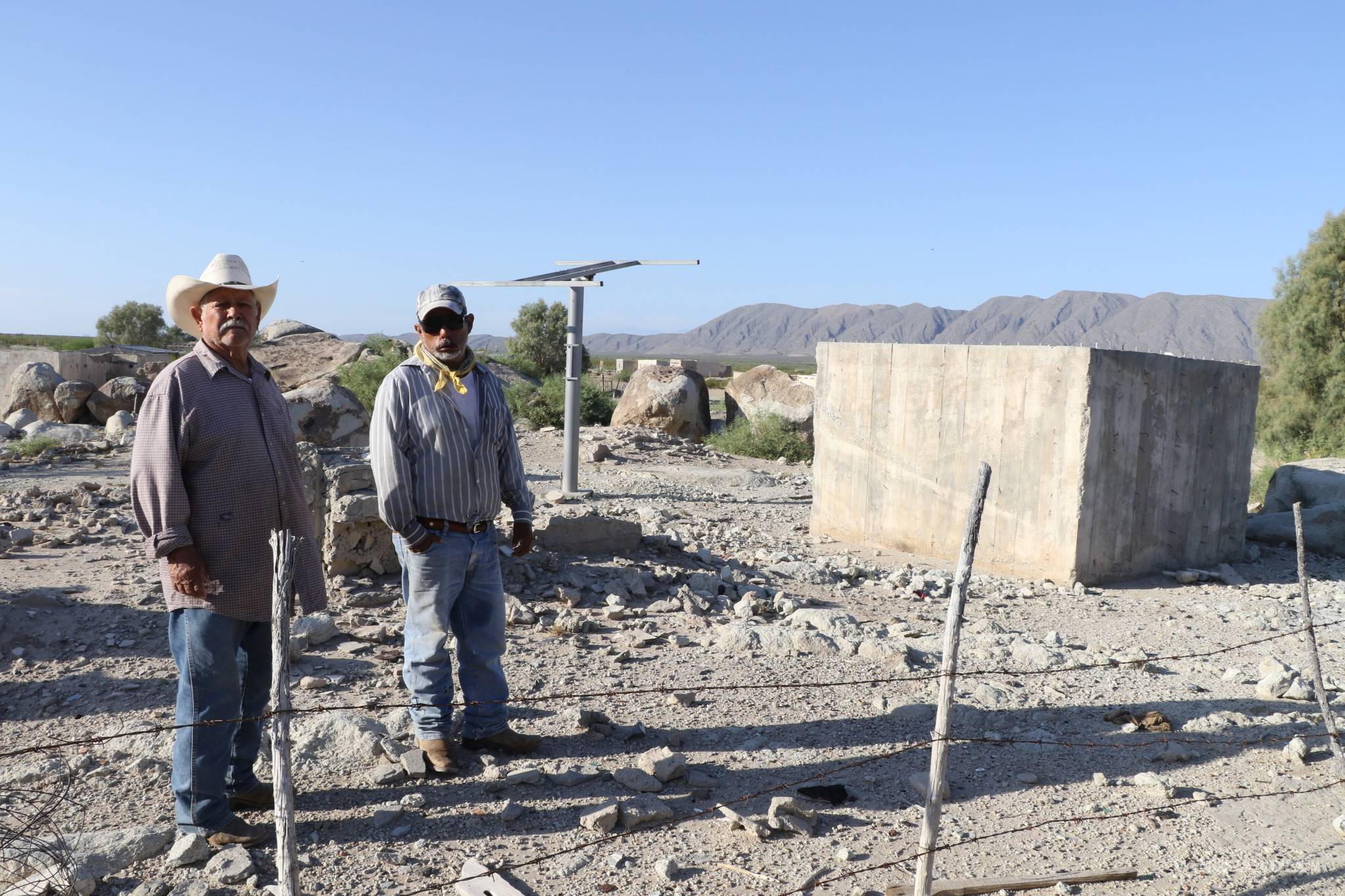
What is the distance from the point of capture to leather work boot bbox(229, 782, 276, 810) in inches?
129

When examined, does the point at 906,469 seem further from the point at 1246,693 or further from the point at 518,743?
the point at 518,743

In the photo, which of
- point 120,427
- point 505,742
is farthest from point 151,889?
point 120,427

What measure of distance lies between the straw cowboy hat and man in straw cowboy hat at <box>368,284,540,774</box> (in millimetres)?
576

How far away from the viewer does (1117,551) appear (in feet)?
25.0

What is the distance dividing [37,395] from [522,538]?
1545 cm

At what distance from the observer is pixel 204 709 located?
304 centimetres

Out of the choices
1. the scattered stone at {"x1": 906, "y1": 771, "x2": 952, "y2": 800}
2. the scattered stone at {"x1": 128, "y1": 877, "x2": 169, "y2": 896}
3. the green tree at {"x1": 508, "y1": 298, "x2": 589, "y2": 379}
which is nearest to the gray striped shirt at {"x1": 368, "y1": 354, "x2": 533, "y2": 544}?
the scattered stone at {"x1": 128, "y1": 877, "x2": 169, "y2": 896}

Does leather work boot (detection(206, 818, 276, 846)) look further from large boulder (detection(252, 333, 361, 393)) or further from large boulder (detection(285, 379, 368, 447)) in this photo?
large boulder (detection(252, 333, 361, 393))

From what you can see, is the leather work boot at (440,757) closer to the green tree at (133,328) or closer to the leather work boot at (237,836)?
the leather work boot at (237,836)

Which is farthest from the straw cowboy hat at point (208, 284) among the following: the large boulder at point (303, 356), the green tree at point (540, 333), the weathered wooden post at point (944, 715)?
the green tree at point (540, 333)

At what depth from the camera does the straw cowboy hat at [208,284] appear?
3.14 m

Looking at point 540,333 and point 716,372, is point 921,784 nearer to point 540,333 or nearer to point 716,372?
point 540,333

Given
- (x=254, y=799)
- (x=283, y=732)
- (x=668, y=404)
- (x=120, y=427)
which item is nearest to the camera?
(x=283, y=732)

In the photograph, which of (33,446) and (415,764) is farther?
(33,446)
